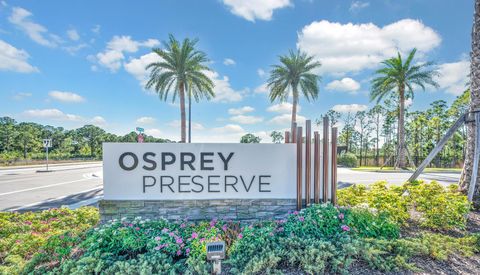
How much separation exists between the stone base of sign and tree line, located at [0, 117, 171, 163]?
105 ft

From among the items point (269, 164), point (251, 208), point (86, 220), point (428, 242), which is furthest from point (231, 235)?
point (86, 220)

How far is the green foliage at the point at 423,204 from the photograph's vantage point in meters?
4.06

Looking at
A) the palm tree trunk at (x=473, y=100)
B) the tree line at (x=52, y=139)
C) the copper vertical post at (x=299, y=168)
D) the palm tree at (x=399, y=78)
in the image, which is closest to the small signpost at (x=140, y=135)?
the copper vertical post at (x=299, y=168)

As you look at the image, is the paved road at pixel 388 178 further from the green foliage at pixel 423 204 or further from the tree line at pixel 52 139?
the tree line at pixel 52 139

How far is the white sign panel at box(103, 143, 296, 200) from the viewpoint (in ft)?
13.7

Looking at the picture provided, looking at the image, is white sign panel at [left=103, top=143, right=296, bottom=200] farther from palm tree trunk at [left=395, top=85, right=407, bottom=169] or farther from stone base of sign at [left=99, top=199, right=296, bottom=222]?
palm tree trunk at [left=395, top=85, right=407, bottom=169]

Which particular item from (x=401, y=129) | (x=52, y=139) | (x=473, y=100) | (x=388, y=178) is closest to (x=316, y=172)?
(x=473, y=100)

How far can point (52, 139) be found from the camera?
169 ft

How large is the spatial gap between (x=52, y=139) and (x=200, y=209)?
61927mm

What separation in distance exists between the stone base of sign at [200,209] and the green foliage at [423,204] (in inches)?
57.2

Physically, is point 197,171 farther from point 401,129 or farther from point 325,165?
point 401,129

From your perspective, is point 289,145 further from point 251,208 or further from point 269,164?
point 251,208

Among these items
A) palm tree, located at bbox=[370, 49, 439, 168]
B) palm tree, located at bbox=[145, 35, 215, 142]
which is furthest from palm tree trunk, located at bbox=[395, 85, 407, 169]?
palm tree, located at bbox=[145, 35, 215, 142]

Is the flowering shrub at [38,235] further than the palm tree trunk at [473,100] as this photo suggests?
No
